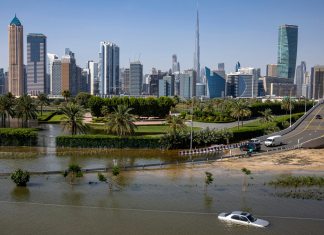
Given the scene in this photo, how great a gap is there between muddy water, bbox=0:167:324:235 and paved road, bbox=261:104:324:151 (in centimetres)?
2696

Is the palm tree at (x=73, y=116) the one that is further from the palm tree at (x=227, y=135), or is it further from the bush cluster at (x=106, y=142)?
the palm tree at (x=227, y=135)

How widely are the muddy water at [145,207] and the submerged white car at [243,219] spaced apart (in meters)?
0.54

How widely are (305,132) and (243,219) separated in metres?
58.6

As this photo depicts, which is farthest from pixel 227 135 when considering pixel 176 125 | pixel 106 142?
pixel 106 142

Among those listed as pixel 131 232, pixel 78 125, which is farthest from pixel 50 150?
pixel 131 232

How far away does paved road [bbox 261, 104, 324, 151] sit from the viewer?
70781 mm

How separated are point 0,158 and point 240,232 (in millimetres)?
36571

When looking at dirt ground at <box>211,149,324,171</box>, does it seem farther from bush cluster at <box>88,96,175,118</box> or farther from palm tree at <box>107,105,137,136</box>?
bush cluster at <box>88,96,175,118</box>

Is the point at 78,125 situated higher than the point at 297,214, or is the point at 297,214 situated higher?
the point at 78,125

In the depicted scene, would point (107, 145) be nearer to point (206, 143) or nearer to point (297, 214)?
point (206, 143)

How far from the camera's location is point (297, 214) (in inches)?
1256

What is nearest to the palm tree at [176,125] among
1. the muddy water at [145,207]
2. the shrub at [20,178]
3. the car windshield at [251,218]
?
the muddy water at [145,207]

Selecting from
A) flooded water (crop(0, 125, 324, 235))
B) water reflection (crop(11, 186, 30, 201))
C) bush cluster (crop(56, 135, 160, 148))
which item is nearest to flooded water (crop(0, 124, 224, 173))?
bush cluster (crop(56, 135, 160, 148))

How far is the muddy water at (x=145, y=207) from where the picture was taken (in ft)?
92.4
